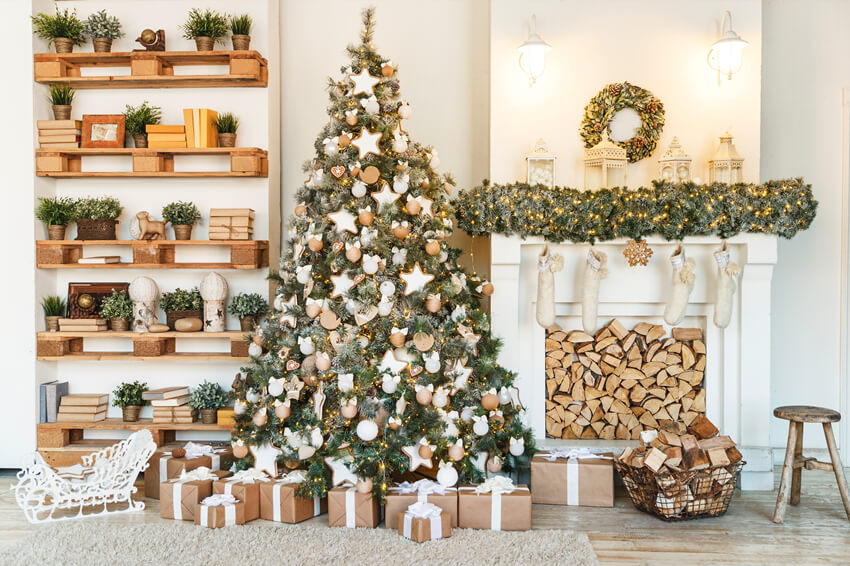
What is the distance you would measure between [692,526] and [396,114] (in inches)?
102

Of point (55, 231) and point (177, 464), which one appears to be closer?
point (177, 464)

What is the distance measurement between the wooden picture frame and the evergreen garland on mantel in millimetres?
2313

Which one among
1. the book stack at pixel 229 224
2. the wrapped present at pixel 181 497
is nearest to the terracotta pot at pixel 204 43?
the book stack at pixel 229 224

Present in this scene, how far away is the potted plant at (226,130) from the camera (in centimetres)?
451

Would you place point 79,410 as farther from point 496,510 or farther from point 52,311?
point 496,510

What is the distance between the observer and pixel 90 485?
3.60 m

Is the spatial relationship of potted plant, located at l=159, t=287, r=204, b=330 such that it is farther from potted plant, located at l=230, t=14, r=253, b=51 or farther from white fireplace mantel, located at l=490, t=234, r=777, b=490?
white fireplace mantel, located at l=490, t=234, r=777, b=490

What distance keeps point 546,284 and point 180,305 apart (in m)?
2.27

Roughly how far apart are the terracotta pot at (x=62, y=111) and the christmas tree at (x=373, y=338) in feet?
5.80

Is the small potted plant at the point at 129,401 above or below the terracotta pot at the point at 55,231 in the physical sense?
below

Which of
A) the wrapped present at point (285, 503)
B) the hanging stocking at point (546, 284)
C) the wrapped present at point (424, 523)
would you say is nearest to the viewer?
the wrapped present at point (424, 523)

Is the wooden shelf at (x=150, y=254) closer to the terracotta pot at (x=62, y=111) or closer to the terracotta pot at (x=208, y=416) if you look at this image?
the terracotta pot at (x=62, y=111)

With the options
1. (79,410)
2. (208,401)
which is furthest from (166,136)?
(79,410)

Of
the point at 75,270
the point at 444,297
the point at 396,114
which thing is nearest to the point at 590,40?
the point at 396,114
